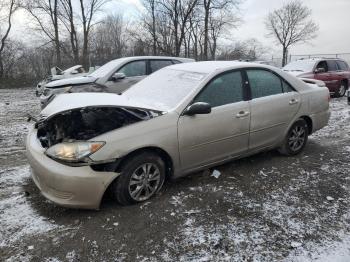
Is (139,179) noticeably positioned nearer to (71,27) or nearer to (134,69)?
(134,69)

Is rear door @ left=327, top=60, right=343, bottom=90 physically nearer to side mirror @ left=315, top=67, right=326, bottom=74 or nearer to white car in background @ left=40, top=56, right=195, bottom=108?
side mirror @ left=315, top=67, right=326, bottom=74

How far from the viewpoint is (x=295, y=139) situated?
18.1ft

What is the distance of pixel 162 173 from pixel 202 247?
1107 millimetres

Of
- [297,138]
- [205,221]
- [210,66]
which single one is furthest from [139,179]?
[297,138]

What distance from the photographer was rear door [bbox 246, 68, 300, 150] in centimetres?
480

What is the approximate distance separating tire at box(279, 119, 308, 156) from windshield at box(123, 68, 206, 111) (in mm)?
1921

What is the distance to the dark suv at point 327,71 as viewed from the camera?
12320 millimetres

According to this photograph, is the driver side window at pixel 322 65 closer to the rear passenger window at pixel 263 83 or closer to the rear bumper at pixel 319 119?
the rear bumper at pixel 319 119

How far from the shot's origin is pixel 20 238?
3312 millimetres

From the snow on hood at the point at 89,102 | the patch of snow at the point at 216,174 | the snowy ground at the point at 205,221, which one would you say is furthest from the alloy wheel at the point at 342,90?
the snow on hood at the point at 89,102

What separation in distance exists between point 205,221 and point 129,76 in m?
6.02

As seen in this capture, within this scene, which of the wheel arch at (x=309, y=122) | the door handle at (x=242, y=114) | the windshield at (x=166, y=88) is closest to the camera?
the windshield at (x=166, y=88)

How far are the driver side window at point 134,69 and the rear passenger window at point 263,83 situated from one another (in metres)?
4.61

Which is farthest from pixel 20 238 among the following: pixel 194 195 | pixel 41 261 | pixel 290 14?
pixel 290 14
